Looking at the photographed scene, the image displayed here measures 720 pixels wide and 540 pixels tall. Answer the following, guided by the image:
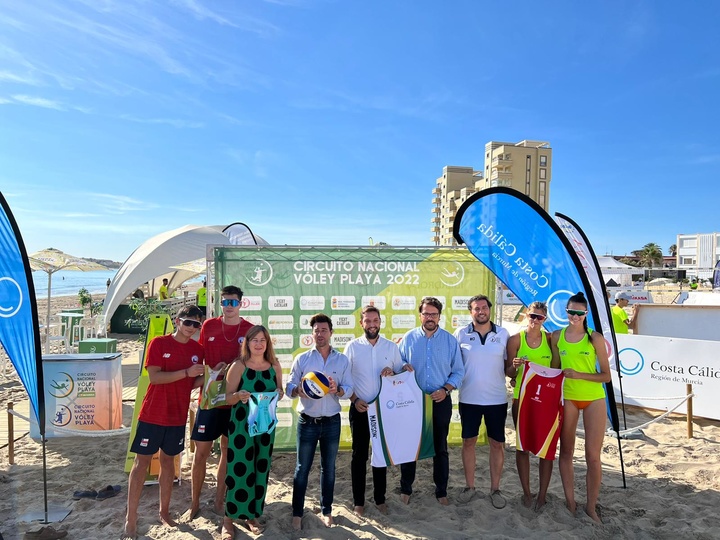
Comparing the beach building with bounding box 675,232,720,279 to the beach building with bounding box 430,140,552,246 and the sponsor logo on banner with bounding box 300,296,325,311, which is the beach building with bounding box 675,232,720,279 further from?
the sponsor logo on banner with bounding box 300,296,325,311

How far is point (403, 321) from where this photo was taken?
5223mm

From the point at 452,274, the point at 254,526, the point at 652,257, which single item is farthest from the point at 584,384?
the point at 652,257

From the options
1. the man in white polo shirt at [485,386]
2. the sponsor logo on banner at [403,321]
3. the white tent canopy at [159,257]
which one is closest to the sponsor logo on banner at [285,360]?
the sponsor logo on banner at [403,321]

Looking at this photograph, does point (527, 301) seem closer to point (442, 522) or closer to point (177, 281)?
point (442, 522)

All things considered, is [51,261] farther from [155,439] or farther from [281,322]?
[155,439]

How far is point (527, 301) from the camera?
484cm

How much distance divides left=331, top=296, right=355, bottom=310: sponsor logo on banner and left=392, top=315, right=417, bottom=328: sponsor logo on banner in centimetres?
48

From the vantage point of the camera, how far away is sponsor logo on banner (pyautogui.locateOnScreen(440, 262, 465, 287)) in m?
5.26

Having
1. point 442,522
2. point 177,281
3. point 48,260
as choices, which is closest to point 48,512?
point 442,522

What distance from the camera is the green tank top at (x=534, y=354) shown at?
3.67 meters

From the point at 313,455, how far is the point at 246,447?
0.49m

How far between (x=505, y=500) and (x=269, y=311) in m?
2.82

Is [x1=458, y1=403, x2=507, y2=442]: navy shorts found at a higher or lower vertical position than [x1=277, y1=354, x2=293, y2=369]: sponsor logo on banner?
lower

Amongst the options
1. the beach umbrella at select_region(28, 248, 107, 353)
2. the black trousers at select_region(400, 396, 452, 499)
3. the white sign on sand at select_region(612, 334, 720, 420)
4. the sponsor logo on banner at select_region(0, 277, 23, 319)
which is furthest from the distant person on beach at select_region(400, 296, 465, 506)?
the beach umbrella at select_region(28, 248, 107, 353)
